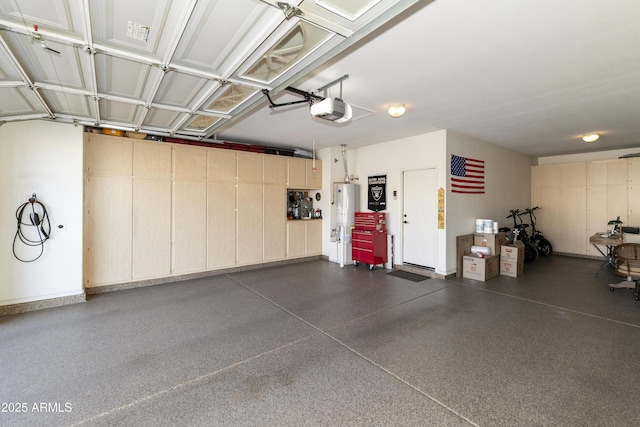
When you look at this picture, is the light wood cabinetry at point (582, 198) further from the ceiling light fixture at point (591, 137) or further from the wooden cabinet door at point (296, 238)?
the wooden cabinet door at point (296, 238)

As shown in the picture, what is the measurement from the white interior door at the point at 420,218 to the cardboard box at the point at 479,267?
23.7 inches

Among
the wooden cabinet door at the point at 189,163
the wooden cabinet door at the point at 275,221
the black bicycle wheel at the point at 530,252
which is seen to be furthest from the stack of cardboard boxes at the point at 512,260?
the wooden cabinet door at the point at 189,163

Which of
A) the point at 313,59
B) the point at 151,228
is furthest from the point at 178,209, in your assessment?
the point at 313,59

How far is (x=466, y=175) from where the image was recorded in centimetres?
586

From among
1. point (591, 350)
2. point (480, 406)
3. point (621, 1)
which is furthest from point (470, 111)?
point (480, 406)

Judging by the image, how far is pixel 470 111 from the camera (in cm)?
429

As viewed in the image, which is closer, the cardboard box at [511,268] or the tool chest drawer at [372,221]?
the cardboard box at [511,268]

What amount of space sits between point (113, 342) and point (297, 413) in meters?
2.35

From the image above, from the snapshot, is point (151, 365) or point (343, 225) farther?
point (343, 225)

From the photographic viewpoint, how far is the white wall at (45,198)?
3.79m

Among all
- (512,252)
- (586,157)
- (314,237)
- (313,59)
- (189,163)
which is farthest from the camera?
(586,157)

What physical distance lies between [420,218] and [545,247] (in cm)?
478

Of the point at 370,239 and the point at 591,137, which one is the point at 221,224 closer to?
the point at 370,239

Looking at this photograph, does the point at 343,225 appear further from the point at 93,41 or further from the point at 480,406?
the point at 93,41
